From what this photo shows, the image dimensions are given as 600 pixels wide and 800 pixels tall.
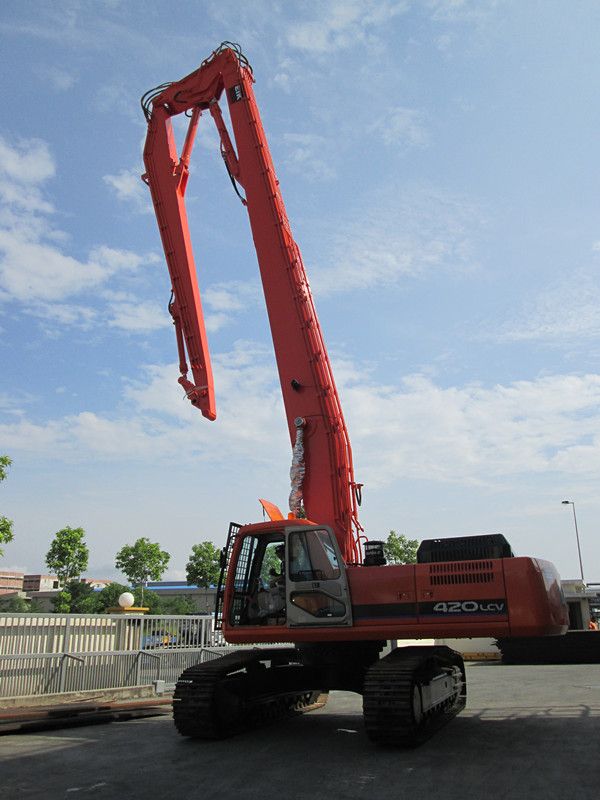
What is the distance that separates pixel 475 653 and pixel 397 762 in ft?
68.5

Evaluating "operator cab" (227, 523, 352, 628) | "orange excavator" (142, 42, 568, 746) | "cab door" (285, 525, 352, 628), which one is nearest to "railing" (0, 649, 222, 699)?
"orange excavator" (142, 42, 568, 746)

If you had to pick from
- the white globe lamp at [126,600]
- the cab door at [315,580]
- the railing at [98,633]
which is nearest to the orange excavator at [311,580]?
the cab door at [315,580]

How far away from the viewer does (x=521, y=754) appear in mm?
7594

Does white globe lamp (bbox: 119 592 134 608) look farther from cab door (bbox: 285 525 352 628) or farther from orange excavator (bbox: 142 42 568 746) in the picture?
cab door (bbox: 285 525 352 628)

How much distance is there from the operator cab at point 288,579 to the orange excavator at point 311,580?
0.7 inches

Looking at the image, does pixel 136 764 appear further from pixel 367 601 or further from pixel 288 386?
pixel 288 386

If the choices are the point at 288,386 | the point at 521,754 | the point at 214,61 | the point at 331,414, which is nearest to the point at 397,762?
the point at 521,754

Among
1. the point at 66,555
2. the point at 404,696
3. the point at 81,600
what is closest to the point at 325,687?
the point at 404,696

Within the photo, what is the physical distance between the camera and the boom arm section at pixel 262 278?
10.4 meters

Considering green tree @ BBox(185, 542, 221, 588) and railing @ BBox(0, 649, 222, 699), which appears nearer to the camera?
railing @ BBox(0, 649, 222, 699)

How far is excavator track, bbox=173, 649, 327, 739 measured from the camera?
861cm

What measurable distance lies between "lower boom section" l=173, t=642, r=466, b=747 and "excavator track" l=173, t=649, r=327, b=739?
0.5 inches

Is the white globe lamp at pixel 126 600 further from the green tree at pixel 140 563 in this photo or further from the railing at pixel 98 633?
the green tree at pixel 140 563

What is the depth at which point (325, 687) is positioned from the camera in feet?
33.5
